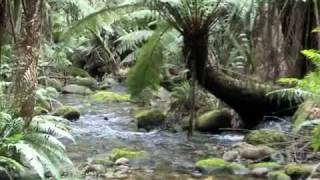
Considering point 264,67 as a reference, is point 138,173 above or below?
below

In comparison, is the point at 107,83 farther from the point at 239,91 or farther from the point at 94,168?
the point at 94,168

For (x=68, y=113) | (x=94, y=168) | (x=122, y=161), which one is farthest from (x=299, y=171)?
(x=68, y=113)

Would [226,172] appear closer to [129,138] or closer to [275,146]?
[275,146]

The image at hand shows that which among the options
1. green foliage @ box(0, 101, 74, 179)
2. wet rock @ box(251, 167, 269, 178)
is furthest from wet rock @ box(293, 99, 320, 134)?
green foliage @ box(0, 101, 74, 179)

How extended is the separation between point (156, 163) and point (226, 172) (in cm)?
78

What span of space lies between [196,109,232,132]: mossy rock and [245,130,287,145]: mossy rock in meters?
1.09

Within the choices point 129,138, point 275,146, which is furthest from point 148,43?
point 275,146

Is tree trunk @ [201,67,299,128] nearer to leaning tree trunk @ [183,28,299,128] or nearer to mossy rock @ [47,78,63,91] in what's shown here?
leaning tree trunk @ [183,28,299,128]

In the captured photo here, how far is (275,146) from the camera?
6.56 metres

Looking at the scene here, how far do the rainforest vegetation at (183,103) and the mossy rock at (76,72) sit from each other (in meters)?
3.05

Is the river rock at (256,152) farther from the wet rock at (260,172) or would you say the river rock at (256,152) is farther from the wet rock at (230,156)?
the wet rock at (260,172)

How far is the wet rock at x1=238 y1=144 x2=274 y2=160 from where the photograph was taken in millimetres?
6199

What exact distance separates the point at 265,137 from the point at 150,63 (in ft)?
6.92

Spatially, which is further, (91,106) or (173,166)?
(91,106)
